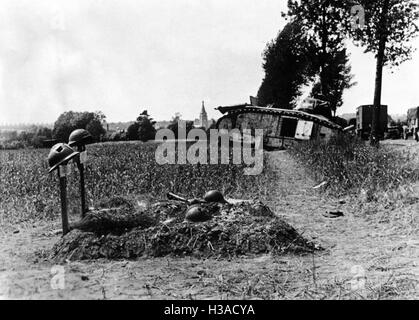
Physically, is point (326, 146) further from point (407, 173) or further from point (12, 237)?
point (12, 237)

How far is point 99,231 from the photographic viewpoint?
7.05 meters

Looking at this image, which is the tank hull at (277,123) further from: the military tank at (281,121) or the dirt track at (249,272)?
the dirt track at (249,272)

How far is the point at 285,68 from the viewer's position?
134ft

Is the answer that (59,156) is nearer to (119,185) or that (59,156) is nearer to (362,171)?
(119,185)

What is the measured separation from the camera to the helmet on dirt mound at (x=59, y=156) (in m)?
6.57

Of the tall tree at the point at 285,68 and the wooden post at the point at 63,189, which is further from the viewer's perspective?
the tall tree at the point at 285,68

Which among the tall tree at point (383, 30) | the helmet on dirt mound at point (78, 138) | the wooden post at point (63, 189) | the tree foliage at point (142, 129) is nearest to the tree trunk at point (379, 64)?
the tall tree at point (383, 30)

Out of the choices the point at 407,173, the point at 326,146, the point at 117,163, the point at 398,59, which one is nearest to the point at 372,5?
the point at 398,59

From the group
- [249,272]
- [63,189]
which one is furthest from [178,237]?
[63,189]

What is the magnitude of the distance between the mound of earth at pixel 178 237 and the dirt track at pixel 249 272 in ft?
0.83

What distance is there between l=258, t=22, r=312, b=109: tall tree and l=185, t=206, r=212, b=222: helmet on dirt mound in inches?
1216

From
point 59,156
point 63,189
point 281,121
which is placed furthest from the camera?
point 281,121

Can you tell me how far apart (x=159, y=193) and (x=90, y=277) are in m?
6.07

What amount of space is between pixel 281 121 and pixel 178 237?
67.5ft
